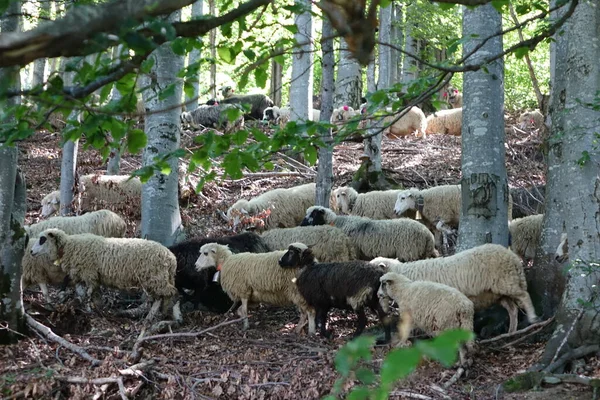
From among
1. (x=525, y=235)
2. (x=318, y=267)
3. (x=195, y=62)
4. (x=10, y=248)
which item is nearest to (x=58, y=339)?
(x=10, y=248)

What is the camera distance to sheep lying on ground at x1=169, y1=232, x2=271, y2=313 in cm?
1017

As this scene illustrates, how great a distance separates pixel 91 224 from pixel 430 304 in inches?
231

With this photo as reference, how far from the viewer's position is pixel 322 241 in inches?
418

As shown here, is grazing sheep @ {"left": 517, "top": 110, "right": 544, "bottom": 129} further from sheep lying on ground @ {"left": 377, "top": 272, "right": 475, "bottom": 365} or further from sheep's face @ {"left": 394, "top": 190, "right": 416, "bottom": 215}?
sheep lying on ground @ {"left": 377, "top": 272, "right": 475, "bottom": 365}

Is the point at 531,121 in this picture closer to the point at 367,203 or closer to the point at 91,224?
the point at 367,203

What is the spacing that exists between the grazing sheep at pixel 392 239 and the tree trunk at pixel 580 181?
3360mm

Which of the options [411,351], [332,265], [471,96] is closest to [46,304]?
[332,265]

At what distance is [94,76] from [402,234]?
7341 mm

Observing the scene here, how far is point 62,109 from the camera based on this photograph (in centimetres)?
396

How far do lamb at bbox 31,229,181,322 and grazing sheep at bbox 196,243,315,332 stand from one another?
0.50 metres

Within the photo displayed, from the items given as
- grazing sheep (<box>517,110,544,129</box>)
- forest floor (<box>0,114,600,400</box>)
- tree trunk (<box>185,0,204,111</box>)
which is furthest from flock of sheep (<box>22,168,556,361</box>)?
grazing sheep (<box>517,110,544,129</box>)

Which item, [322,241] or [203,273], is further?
[322,241]

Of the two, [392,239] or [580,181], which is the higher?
[580,181]

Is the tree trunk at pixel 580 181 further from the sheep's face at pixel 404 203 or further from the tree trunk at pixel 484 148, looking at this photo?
the sheep's face at pixel 404 203
